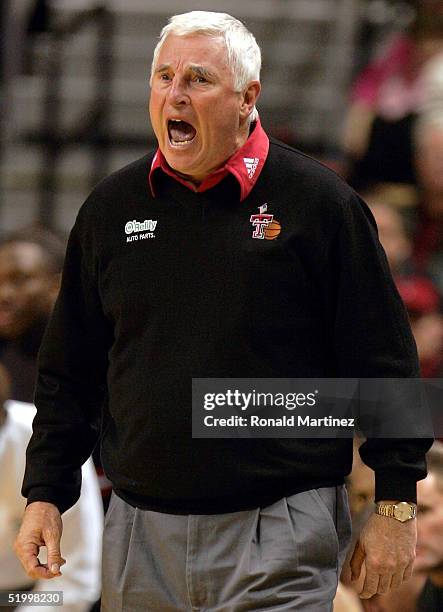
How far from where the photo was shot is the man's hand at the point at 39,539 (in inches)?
120

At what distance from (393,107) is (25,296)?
1.66 meters

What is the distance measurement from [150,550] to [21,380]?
1772mm

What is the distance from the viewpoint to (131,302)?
3043mm

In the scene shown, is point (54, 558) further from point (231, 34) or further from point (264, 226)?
point (231, 34)

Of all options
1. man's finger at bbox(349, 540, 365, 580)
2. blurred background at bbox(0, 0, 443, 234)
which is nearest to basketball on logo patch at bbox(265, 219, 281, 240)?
man's finger at bbox(349, 540, 365, 580)

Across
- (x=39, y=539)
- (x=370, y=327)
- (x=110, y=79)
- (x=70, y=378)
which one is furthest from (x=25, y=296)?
(x=110, y=79)

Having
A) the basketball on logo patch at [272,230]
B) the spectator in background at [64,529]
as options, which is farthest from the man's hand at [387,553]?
the spectator in background at [64,529]

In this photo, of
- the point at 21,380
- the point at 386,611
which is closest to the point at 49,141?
the point at 21,380

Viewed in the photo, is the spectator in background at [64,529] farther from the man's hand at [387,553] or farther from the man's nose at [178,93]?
the man's nose at [178,93]

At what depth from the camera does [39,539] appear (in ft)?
10.1

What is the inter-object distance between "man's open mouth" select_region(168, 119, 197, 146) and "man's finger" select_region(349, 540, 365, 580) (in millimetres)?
965

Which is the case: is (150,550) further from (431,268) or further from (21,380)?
(431,268)

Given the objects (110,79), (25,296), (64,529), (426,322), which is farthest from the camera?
(110,79)

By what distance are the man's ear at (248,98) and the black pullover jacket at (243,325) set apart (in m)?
0.11
